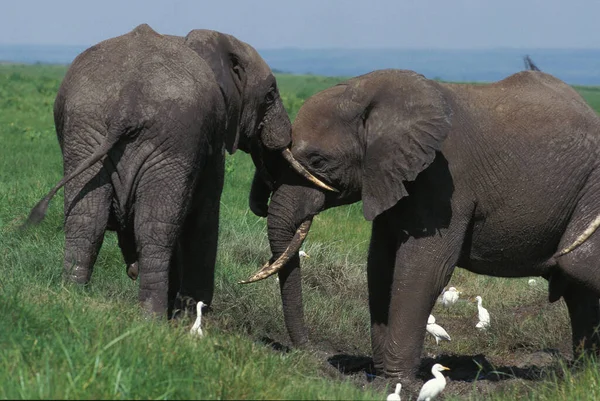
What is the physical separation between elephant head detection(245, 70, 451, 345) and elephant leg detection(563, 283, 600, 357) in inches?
65.1

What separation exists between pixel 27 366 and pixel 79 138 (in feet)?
7.34

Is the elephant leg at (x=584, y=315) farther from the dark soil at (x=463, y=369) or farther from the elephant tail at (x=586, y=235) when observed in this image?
the elephant tail at (x=586, y=235)

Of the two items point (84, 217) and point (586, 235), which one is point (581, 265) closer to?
point (586, 235)

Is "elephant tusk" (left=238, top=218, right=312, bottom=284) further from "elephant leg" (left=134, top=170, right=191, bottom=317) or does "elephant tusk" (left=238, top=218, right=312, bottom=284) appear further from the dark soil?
"elephant leg" (left=134, top=170, right=191, bottom=317)

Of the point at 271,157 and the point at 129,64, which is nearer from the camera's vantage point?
the point at 129,64

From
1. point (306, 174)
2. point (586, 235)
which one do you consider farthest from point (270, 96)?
point (586, 235)

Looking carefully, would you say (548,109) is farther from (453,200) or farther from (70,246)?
(70,246)

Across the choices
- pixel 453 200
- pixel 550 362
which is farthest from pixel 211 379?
pixel 550 362

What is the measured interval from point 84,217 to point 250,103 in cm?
161

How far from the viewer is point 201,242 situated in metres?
7.58

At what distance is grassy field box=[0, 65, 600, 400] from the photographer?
15.2 ft

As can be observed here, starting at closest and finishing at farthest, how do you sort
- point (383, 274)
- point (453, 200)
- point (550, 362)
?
point (453, 200), point (383, 274), point (550, 362)

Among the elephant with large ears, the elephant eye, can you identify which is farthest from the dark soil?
the elephant eye

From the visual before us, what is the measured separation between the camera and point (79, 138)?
6539mm
